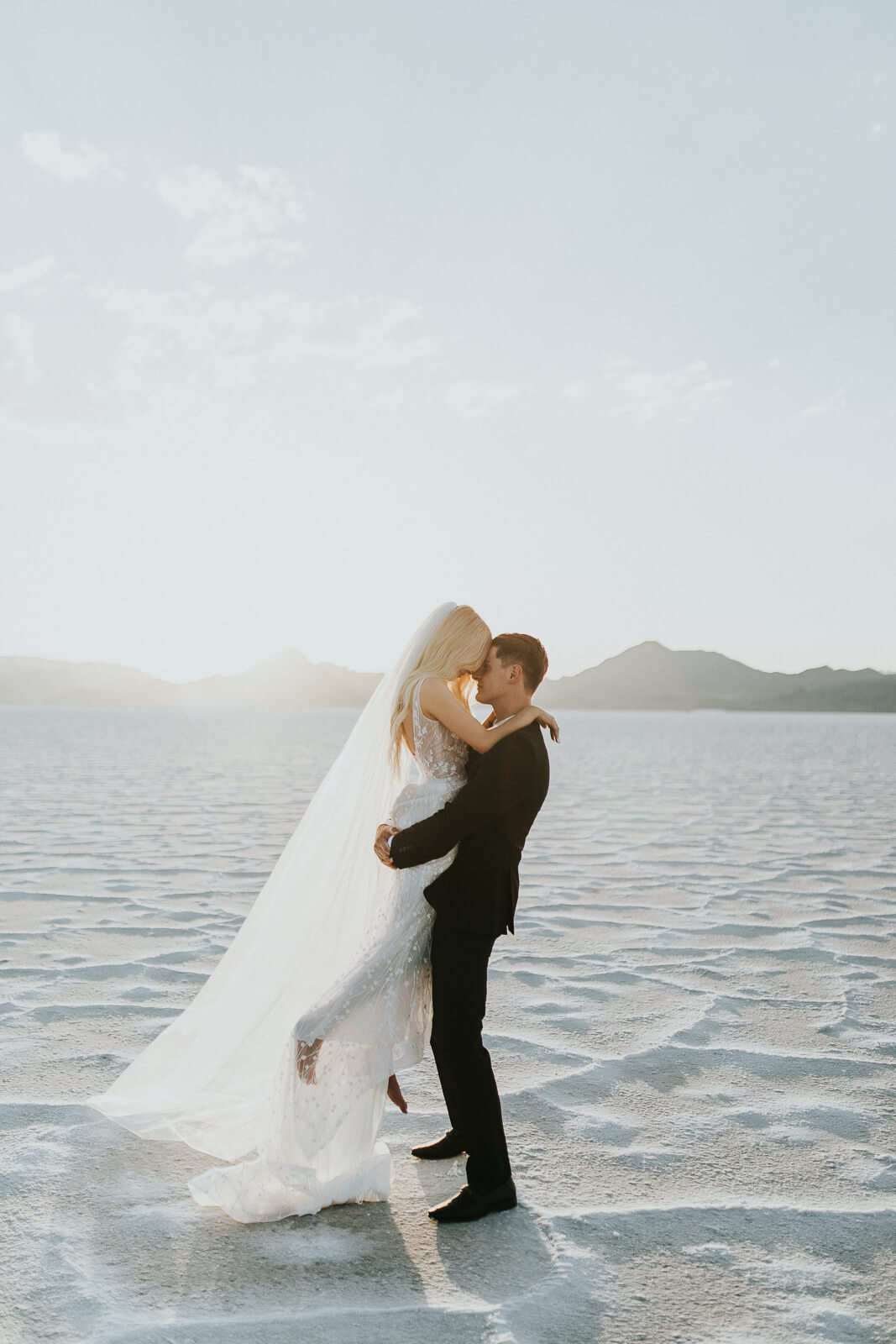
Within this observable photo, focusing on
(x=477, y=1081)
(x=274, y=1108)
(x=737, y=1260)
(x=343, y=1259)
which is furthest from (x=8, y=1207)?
(x=737, y=1260)

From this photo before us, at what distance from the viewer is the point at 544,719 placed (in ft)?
9.68

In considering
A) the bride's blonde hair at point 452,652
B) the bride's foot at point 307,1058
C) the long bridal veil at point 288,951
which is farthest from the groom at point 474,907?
the bride's foot at point 307,1058

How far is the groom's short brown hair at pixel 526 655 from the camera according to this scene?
299 centimetres

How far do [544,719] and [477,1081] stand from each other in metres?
1.07

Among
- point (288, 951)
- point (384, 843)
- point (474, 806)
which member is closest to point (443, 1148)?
point (288, 951)

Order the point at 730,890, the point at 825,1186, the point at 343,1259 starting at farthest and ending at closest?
the point at 730,890
the point at 825,1186
the point at 343,1259

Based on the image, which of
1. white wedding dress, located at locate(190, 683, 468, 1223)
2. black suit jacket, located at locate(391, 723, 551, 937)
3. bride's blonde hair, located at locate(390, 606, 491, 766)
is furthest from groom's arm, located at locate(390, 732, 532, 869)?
bride's blonde hair, located at locate(390, 606, 491, 766)

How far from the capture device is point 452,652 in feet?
9.74

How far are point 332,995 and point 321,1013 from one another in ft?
0.20

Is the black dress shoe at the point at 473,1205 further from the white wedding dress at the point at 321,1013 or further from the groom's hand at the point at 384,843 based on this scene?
the groom's hand at the point at 384,843

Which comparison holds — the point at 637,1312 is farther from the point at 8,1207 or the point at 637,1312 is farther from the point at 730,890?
the point at 730,890

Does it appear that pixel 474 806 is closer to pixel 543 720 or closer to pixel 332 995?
pixel 543 720

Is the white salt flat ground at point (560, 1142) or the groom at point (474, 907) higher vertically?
the groom at point (474, 907)

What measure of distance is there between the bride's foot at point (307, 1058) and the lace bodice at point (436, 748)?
0.83 metres
